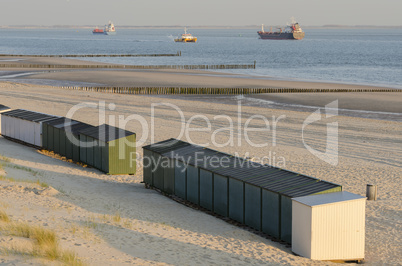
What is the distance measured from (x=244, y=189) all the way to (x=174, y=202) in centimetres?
462

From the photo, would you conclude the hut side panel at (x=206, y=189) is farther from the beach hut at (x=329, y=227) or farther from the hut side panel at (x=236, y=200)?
the beach hut at (x=329, y=227)

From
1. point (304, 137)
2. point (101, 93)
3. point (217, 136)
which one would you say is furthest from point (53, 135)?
point (101, 93)

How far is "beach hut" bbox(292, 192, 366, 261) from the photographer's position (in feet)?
58.9

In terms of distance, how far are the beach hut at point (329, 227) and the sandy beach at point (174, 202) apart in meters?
0.61

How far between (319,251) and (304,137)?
23237 mm

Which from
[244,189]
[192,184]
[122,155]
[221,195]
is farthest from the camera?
[122,155]

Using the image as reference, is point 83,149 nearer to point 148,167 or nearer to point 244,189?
point 148,167

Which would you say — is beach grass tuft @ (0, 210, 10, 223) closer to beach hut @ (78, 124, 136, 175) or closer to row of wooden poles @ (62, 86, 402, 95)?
beach hut @ (78, 124, 136, 175)

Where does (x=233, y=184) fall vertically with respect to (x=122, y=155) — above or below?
above

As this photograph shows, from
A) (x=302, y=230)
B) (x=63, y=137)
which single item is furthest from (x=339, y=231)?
(x=63, y=137)

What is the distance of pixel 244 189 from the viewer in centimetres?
2141

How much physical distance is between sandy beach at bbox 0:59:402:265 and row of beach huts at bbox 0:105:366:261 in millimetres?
698

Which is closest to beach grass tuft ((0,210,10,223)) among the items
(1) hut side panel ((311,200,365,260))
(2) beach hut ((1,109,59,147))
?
(1) hut side panel ((311,200,365,260))

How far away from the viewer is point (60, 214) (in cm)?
1991
